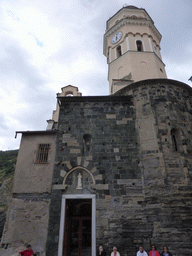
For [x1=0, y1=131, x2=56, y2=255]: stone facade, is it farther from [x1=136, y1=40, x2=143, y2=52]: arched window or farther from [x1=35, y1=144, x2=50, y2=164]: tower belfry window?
[x1=136, y1=40, x2=143, y2=52]: arched window

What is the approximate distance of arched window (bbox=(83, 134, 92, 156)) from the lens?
31.1 feet

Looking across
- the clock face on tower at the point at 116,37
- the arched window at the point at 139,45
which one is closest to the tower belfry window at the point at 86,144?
the arched window at the point at 139,45

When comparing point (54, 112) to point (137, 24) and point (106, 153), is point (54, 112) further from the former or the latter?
point (137, 24)

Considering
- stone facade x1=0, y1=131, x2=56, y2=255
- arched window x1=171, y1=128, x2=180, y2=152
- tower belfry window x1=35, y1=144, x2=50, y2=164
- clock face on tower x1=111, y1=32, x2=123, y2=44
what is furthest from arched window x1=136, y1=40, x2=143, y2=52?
tower belfry window x1=35, y1=144, x2=50, y2=164

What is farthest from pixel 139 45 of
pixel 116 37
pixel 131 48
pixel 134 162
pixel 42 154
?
pixel 42 154

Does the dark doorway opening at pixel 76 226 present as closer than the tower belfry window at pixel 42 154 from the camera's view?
Yes

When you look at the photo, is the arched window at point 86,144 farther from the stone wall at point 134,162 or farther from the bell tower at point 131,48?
the bell tower at point 131,48

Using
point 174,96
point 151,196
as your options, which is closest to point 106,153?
point 151,196

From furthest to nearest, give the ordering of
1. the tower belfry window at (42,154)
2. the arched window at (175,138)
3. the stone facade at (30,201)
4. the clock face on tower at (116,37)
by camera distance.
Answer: the clock face on tower at (116,37), the tower belfry window at (42,154), the arched window at (175,138), the stone facade at (30,201)

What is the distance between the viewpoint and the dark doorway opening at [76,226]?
8.33 metres

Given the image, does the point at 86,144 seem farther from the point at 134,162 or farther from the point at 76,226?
the point at 76,226

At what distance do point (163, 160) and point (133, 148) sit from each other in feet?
5.13

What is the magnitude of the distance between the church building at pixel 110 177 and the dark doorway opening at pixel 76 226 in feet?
0.15

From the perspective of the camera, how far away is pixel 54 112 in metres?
16.0
